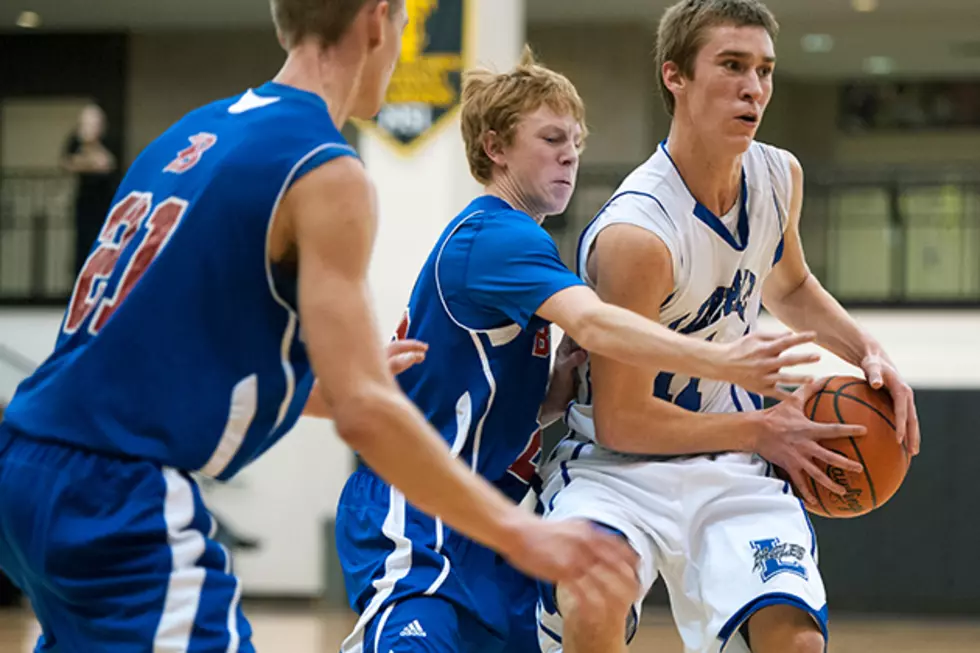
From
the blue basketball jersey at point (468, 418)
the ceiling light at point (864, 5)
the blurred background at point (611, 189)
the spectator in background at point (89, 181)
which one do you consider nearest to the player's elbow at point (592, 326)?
the blue basketball jersey at point (468, 418)

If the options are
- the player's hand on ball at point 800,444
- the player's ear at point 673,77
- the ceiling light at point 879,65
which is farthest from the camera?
the ceiling light at point 879,65

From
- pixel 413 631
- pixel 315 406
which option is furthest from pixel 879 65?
pixel 315 406

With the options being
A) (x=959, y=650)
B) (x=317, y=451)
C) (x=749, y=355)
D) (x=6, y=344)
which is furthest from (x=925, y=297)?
(x=749, y=355)

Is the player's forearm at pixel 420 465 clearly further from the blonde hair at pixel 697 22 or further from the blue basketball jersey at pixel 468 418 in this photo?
the blonde hair at pixel 697 22

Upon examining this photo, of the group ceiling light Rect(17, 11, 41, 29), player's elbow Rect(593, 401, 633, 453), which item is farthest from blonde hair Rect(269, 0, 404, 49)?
ceiling light Rect(17, 11, 41, 29)

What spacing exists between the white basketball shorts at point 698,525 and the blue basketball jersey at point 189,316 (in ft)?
4.11

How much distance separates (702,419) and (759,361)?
0.80m

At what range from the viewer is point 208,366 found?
215 centimetres

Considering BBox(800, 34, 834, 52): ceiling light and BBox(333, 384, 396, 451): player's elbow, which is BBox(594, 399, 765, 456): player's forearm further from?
BBox(800, 34, 834, 52): ceiling light

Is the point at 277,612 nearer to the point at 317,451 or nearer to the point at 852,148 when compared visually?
the point at 317,451

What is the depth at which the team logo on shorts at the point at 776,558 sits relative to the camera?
316 cm

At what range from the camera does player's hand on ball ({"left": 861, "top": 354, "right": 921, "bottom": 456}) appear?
3.37 metres

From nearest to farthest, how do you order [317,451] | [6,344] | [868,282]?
[317,451]
[6,344]
[868,282]

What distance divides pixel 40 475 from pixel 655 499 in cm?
162
